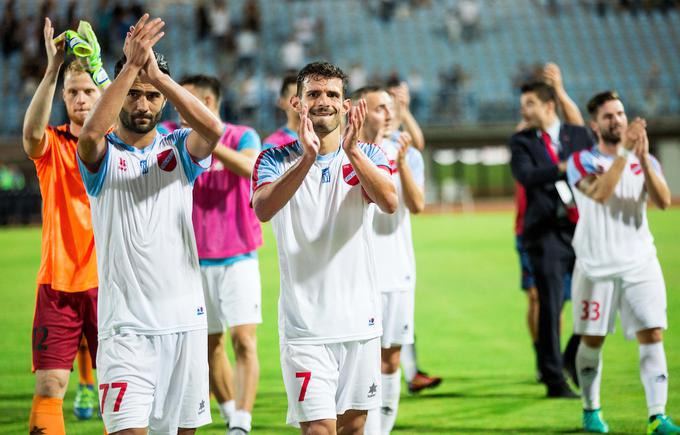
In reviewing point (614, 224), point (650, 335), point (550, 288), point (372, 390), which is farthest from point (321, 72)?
point (550, 288)

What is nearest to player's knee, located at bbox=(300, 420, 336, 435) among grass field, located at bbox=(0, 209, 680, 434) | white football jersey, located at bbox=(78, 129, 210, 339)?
white football jersey, located at bbox=(78, 129, 210, 339)

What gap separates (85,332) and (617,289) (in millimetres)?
3630

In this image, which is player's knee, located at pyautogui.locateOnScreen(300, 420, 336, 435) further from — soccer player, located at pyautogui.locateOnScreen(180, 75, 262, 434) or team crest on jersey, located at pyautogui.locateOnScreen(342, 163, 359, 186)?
soccer player, located at pyautogui.locateOnScreen(180, 75, 262, 434)

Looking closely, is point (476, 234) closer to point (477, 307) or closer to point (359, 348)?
point (477, 307)

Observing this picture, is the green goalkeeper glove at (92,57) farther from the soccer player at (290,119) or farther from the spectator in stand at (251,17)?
the spectator in stand at (251,17)

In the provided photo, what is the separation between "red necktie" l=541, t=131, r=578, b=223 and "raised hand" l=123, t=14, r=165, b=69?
474cm

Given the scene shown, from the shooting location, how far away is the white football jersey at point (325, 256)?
14.5 ft

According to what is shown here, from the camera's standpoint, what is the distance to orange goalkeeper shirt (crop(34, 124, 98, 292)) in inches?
212

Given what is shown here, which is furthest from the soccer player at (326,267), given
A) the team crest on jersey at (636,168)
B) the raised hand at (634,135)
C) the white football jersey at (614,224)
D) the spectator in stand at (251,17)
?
the spectator in stand at (251,17)

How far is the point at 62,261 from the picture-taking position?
5398mm

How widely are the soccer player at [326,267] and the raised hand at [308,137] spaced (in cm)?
18

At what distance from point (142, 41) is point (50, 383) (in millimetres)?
2145

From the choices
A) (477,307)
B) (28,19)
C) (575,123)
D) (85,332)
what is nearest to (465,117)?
(28,19)

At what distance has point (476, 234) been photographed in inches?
947
